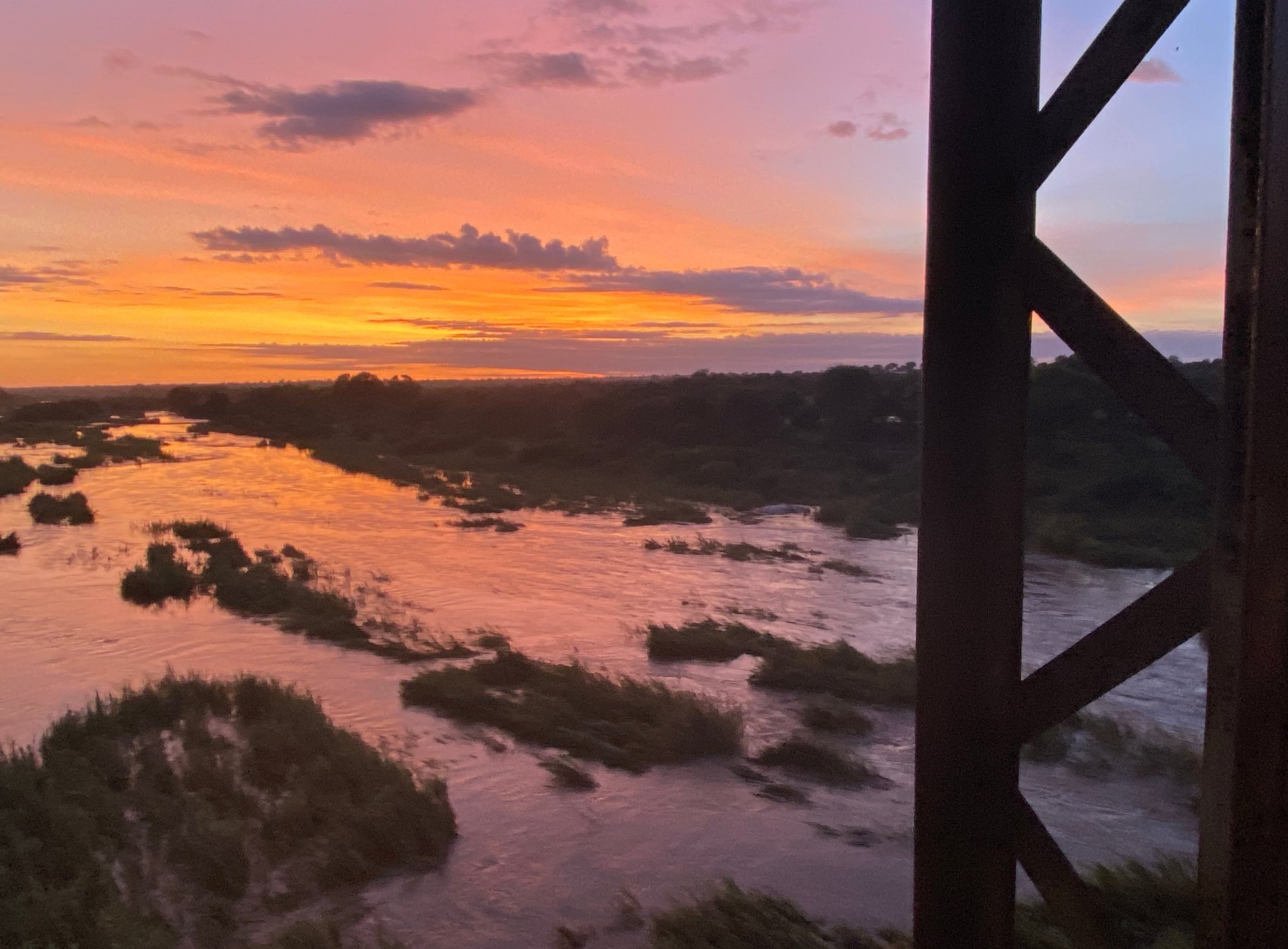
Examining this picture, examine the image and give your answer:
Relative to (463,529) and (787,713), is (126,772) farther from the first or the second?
(463,529)

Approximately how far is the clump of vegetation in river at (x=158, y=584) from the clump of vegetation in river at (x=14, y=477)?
1620 centimetres

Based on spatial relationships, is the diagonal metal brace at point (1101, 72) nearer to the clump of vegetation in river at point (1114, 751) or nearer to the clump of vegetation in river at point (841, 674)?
the clump of vegetation in river at point (1114, 751)

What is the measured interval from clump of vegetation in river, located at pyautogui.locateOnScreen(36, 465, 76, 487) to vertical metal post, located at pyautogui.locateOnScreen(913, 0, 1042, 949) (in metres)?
33.4

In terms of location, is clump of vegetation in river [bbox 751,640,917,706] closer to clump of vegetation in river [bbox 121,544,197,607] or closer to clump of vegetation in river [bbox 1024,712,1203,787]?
clump of vegetation in river [bbox 1024,712,1203,787]

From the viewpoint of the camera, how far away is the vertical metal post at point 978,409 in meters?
1.67

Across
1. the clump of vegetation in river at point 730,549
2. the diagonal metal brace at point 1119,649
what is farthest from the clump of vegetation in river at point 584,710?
the clump of vegetation in river at point 730,549

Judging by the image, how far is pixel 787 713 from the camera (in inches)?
346

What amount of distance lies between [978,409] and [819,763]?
6.25m

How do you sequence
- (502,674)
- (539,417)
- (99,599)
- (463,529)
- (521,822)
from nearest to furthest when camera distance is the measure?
(521,822)
(502,674)
(99,599)
(463,529)
(539,417)

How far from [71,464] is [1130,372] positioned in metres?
40.2

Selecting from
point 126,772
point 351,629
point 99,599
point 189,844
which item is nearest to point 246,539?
point 99,599

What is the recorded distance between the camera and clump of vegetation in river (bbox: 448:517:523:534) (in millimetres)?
21453

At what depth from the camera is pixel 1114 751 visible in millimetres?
7746

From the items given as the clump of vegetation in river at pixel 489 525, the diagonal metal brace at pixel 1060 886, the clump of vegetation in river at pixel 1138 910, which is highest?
the diagonal metal brace at pixel 1060 886
